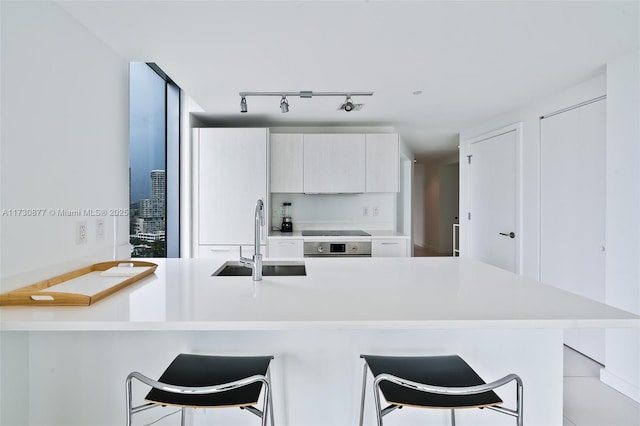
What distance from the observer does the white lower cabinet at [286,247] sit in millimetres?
3557

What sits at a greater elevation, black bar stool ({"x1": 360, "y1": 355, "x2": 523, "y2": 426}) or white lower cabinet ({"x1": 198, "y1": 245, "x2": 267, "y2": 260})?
white lower cabinet ({"x1": 198, "y1": 245, "x2": 267, "y2": 260})

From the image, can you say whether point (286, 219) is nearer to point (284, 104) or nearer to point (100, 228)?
point (284, 104)

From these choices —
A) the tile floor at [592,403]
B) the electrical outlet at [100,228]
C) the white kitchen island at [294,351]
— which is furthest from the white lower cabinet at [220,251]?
the tile floor at [592,403]

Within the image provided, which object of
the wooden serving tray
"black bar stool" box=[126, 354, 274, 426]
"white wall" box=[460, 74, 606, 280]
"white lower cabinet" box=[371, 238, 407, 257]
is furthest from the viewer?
"white lower cabinet" box=[371, 238, 407, 257]

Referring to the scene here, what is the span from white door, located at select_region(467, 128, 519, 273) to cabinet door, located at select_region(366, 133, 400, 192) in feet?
3.75

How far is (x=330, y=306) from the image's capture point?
46.4 inches

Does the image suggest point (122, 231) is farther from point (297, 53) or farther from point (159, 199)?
point (297, 53)

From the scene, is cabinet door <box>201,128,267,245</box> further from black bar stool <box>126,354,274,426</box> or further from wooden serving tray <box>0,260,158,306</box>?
black bar stool <box>126,354,274,426</box>

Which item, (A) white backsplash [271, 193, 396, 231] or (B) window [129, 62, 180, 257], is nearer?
(B) window [129, 62, 180, 257]

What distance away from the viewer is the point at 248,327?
1036 mm

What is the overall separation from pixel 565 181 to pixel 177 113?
377cm

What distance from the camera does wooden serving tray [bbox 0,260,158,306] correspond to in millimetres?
1163

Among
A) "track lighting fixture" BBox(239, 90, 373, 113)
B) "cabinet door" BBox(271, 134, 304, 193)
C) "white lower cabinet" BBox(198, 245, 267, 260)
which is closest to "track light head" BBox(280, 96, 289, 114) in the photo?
"track lighting fixture" BBox(239, 90, 373, 113)

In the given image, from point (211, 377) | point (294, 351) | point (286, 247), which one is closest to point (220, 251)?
point (286, 247)
